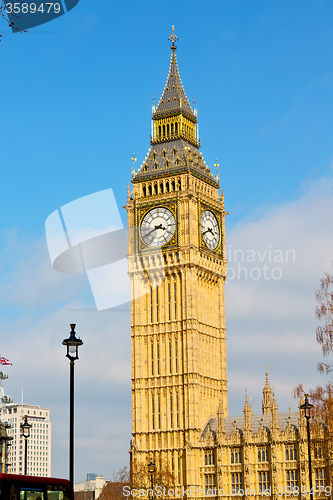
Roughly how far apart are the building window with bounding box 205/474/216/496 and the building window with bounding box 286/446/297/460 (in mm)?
8607

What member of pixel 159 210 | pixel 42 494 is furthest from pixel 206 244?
pixel 42 494

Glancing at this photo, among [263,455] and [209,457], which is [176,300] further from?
[263,455]

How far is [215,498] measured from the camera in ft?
282

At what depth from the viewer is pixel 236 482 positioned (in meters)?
86.1

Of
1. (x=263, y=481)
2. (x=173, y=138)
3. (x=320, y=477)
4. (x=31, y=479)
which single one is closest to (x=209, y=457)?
(x=263, y=481)

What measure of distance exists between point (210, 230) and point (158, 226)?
259 inches

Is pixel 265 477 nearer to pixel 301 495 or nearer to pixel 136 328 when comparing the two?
pixel 301 495

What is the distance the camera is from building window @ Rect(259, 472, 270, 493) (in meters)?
84.2

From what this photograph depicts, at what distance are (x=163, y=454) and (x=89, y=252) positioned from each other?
35.8 metres

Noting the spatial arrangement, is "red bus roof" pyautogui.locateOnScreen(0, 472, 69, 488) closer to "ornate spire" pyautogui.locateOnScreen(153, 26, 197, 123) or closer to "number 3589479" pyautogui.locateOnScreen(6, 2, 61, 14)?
"number 3589479" pyautogui.locateOnScreen(6, 2, 61, 14)

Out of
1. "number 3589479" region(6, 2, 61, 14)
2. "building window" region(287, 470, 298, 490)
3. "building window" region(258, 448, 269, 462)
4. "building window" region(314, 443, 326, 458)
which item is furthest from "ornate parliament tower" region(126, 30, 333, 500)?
"number 3589479" region(6, 2, 61, 14)

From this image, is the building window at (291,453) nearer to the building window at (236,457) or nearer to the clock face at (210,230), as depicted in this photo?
the building window at (236,457)

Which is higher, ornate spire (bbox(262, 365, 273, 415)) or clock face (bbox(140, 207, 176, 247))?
clock face (bbox(140, 207, 176, 247))

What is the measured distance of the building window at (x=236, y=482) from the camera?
85.6 meters
